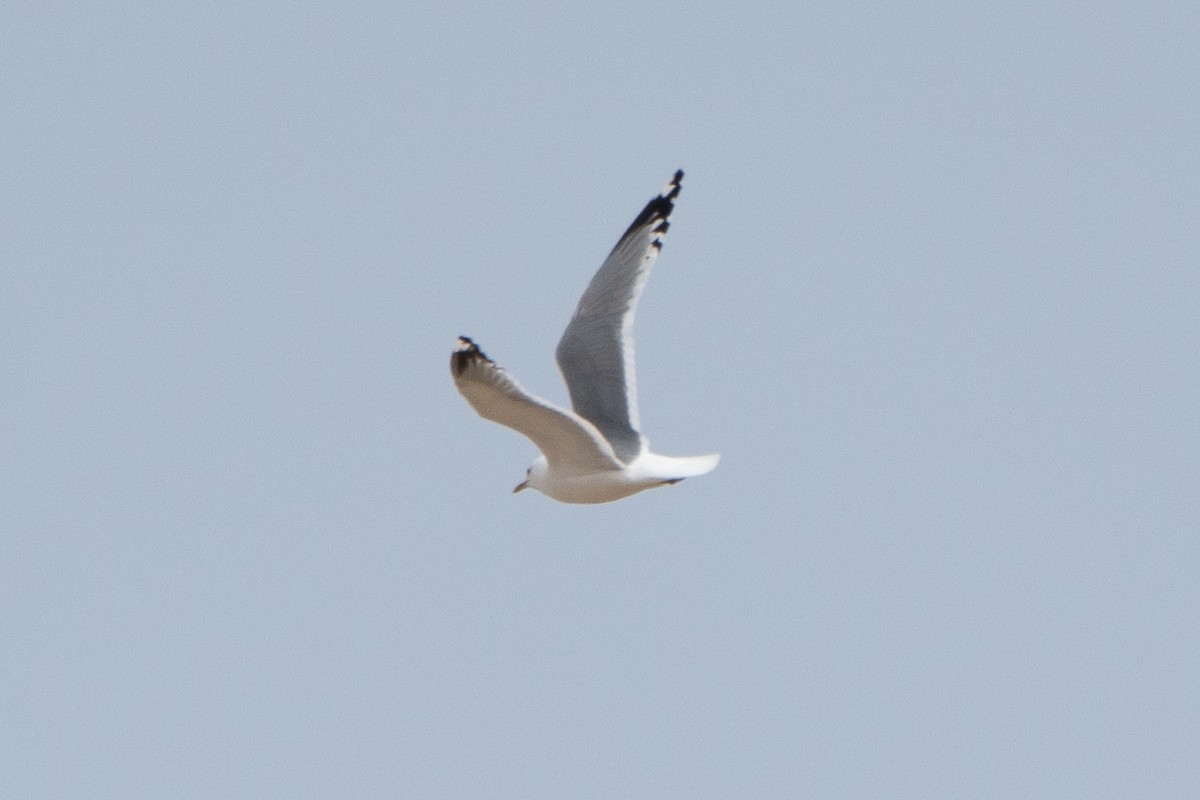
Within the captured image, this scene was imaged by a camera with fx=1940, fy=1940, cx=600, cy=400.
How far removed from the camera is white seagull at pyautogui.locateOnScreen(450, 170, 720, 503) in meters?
6.75

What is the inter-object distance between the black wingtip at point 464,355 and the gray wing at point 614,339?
4.54 feet

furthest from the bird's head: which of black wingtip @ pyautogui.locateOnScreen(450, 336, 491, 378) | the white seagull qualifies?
black wingtip @ pyautogui.locateOnScreen(450, 336, 491, 378)

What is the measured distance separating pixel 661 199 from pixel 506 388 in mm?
2860

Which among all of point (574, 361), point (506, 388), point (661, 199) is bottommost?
point (506, 388)

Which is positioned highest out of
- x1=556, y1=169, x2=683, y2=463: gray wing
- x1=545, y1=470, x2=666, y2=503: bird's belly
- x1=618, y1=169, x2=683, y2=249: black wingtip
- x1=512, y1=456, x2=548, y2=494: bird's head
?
x1=618, y1=169, x2=683, y2=249: black wingtip

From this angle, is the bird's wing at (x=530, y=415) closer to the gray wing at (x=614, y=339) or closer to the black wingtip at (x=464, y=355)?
the black wingtip at (x=464, y=355)

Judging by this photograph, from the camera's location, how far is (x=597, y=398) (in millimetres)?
8273

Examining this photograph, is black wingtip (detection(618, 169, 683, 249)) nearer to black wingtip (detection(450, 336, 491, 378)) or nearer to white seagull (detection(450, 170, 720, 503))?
white seagull (detection(450, 170, 720, 503))

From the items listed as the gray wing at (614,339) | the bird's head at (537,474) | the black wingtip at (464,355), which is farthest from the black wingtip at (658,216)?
the black wingtip at (464,355)

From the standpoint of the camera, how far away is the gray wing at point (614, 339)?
26.8 ft

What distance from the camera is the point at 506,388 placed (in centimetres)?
Result: 665

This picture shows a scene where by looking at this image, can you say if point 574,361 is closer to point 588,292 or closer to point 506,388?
point 588,292

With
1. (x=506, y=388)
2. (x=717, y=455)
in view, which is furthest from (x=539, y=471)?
(x=506, y=388)

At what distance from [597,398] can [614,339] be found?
385 millimetres
